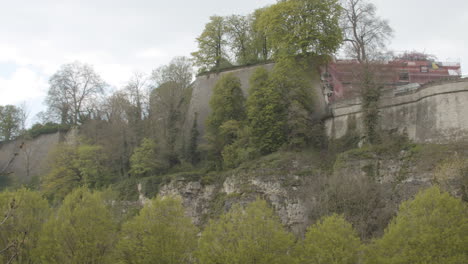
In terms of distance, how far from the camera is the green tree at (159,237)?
21.3m

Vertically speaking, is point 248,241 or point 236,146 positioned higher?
point 236,146

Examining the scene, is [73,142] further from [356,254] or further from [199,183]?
[356,254]

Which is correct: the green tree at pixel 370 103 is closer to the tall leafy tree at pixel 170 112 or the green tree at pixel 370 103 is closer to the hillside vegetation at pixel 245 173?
the hillside vegetation at pixel 245 173

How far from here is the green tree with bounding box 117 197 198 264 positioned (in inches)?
840

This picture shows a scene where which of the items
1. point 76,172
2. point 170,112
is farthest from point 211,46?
point 76,172

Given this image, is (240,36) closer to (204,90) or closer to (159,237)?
(204,90)

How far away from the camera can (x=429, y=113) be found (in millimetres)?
27797

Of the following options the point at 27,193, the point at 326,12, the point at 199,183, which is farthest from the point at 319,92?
the point at 27,193

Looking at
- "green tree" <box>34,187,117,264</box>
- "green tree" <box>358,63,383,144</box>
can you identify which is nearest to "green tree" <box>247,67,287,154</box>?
"green tree" <box>358,63,383,144</box>

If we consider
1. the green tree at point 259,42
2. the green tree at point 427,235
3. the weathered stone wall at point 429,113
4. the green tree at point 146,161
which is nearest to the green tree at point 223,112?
the green tree at point 146,161

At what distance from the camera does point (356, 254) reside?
18.8m

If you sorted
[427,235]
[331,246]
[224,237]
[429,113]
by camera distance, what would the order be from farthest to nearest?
[429,113]
[224,237]
[331,246]
[427,235]

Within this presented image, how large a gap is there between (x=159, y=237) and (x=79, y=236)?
3929 millimetres

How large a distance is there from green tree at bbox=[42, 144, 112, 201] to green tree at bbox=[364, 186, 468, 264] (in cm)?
2694
